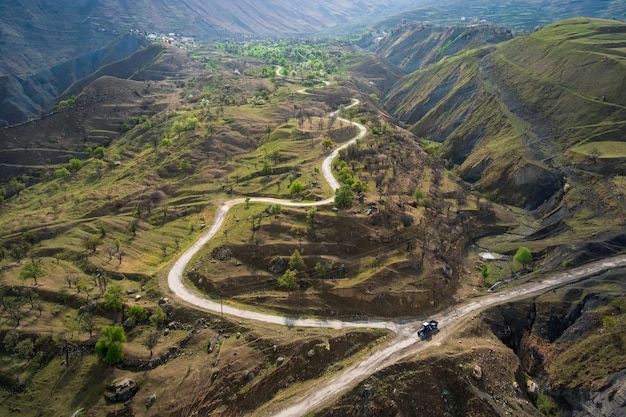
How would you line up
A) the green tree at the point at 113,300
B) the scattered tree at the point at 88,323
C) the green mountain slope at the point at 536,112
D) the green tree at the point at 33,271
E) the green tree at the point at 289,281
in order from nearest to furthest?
the scattered tree at the point at 88,323 < the green tree at the point at 113,300 < the green tree at the point at 33,271 < the green tree at the point at 289,281 < the green mountain slope at the point at 536,112

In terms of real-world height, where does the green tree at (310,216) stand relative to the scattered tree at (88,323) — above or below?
above

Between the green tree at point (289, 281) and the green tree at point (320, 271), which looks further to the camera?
the green tree at point (320, 271)

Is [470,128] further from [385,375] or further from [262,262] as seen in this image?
[385,375]

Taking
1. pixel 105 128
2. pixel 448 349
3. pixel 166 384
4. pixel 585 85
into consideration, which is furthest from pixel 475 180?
pixel 105 128

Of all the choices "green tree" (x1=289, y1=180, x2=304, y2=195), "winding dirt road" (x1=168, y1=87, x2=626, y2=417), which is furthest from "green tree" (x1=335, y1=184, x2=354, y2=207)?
"green tree" (x1=289, y1=180, x2=304, y2=195)

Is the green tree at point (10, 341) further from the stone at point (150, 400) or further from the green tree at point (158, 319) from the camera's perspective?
the stone at point (150, 400)

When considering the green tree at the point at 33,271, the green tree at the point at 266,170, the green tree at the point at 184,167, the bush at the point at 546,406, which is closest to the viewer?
the bush at the point at 546,406

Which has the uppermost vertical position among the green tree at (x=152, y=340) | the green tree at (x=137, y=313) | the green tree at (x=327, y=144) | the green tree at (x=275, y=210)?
the green tree at (x=327, y=144)

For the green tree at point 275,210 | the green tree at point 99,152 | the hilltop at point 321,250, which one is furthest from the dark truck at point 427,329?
the green tree at point 99,152

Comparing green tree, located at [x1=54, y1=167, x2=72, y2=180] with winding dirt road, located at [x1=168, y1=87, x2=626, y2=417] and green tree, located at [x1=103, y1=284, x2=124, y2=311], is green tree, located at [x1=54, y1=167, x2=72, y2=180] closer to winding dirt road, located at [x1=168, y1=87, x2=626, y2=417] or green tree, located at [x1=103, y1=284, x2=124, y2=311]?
winding dirt road, located at [x1=168, y1=87, x2=626, y2=417]
